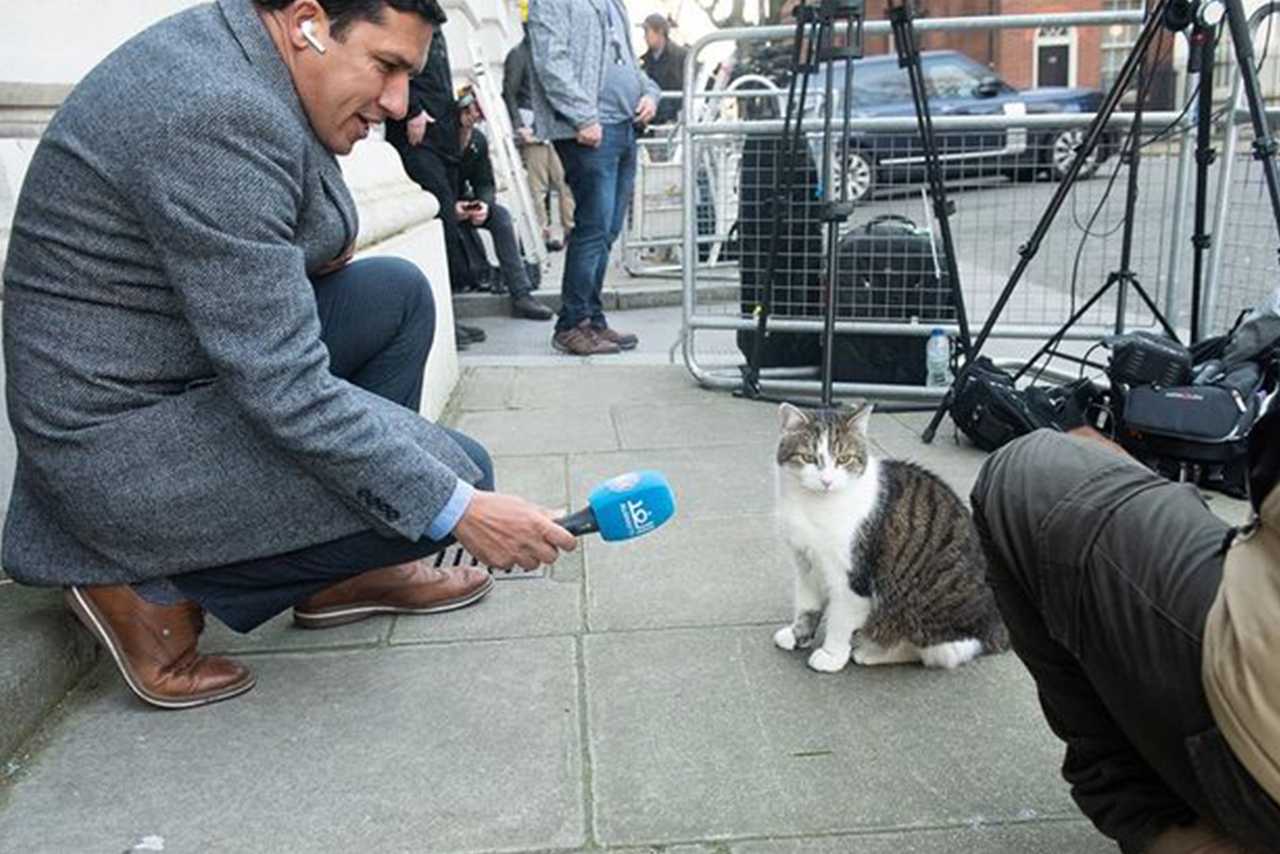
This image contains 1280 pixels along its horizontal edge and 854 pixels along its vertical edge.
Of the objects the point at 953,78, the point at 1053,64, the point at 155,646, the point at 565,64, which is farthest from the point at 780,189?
the point at 1053,64

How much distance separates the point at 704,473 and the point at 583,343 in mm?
2250

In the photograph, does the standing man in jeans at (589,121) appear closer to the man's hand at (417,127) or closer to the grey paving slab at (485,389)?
the grey paving slab at (485,389)

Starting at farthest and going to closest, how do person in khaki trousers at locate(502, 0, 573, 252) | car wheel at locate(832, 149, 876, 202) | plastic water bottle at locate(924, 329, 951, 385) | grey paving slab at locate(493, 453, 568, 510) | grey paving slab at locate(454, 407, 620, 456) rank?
person in khaki trousers at locate(502, 0, 573, 252) → car wheel at locate(832, 149, 876, 202) → plastic water bottle at locate(924, 329, 951, 385) → grey paving slab at locate(454, 407, 620, 456) → grey paving slab at locate(493, 453, 568, 510)

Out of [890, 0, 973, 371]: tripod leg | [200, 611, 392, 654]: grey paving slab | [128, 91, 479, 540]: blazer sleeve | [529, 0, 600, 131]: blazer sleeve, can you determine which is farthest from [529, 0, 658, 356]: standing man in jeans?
[128, 91, 479, 540]: blazer sleeve

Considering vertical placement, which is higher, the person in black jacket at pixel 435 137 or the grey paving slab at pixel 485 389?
the person in black jacket at pixel 435 137

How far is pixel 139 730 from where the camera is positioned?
227 centimetres

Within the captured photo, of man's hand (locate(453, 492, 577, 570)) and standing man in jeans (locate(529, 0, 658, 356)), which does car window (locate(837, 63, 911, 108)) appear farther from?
man's hand (locate(453, 492, 577, 570))

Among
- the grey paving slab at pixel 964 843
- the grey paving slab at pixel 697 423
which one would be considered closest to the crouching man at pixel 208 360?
the grey paving slab at pixel 964 843

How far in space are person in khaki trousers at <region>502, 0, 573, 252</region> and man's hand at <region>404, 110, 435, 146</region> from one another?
351 centimetres

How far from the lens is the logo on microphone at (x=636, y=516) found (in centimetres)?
199

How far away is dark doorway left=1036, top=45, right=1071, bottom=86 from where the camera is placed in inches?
1102

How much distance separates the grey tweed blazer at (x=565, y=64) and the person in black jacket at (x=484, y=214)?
149 cm

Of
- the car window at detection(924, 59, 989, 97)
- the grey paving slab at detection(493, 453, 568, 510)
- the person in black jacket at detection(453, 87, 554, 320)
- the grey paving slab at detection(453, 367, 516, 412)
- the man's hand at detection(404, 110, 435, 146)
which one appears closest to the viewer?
the grey paving slab at detection(493, 453, 568, 510)

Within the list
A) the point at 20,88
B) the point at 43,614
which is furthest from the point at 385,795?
the point at 20,88
